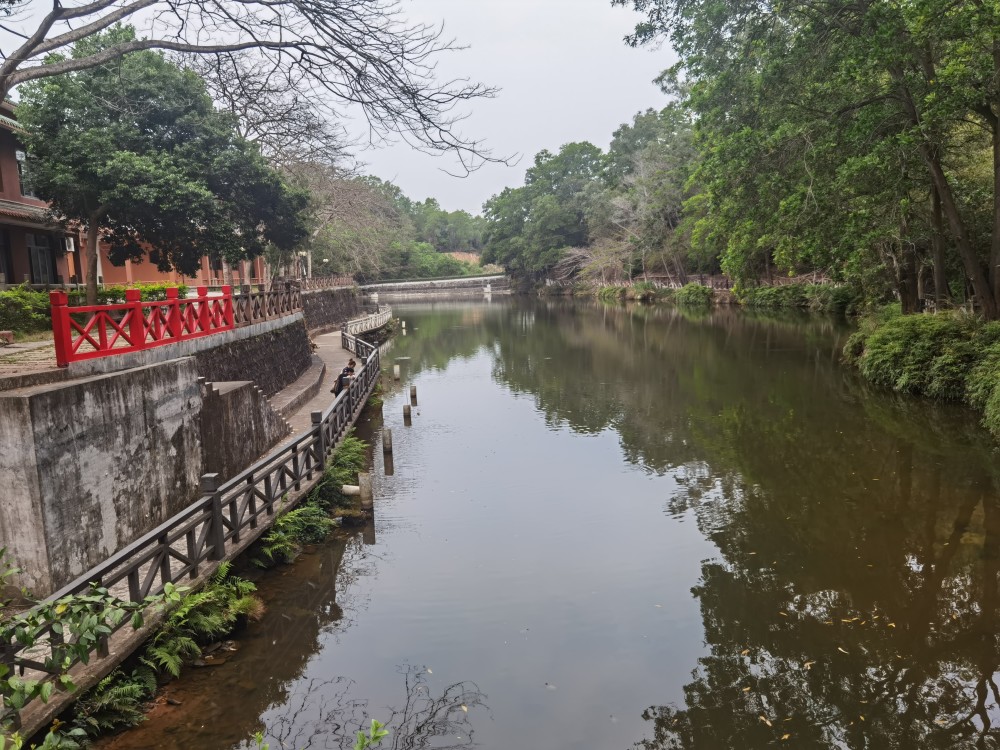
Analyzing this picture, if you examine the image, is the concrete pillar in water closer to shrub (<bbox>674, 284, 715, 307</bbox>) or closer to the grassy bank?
the grassy bank

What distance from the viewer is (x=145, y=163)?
63.5 feet

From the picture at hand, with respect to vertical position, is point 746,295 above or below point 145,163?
below

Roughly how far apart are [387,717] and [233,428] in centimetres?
652

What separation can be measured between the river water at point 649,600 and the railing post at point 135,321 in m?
3.97

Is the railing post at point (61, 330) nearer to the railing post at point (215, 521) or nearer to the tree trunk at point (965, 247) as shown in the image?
the railing post at point (215, 521)

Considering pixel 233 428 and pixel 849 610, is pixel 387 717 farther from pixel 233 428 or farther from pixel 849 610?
pixel 233 428

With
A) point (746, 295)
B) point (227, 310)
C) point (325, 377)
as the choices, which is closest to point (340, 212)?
point (325, 377)

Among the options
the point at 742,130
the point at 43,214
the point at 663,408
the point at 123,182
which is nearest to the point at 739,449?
the point at 663,408

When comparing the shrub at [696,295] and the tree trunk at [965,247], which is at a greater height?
the tree trunk at [965,247]

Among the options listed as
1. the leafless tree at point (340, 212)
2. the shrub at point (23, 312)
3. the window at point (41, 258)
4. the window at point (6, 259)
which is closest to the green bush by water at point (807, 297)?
the leafless tree at point (340, 212)

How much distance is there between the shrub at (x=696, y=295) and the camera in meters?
53.7

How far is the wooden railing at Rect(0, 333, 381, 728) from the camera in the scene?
5829 millimetres

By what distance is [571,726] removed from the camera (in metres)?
6.46

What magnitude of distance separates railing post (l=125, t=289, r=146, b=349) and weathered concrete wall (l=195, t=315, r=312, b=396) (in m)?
1.45
